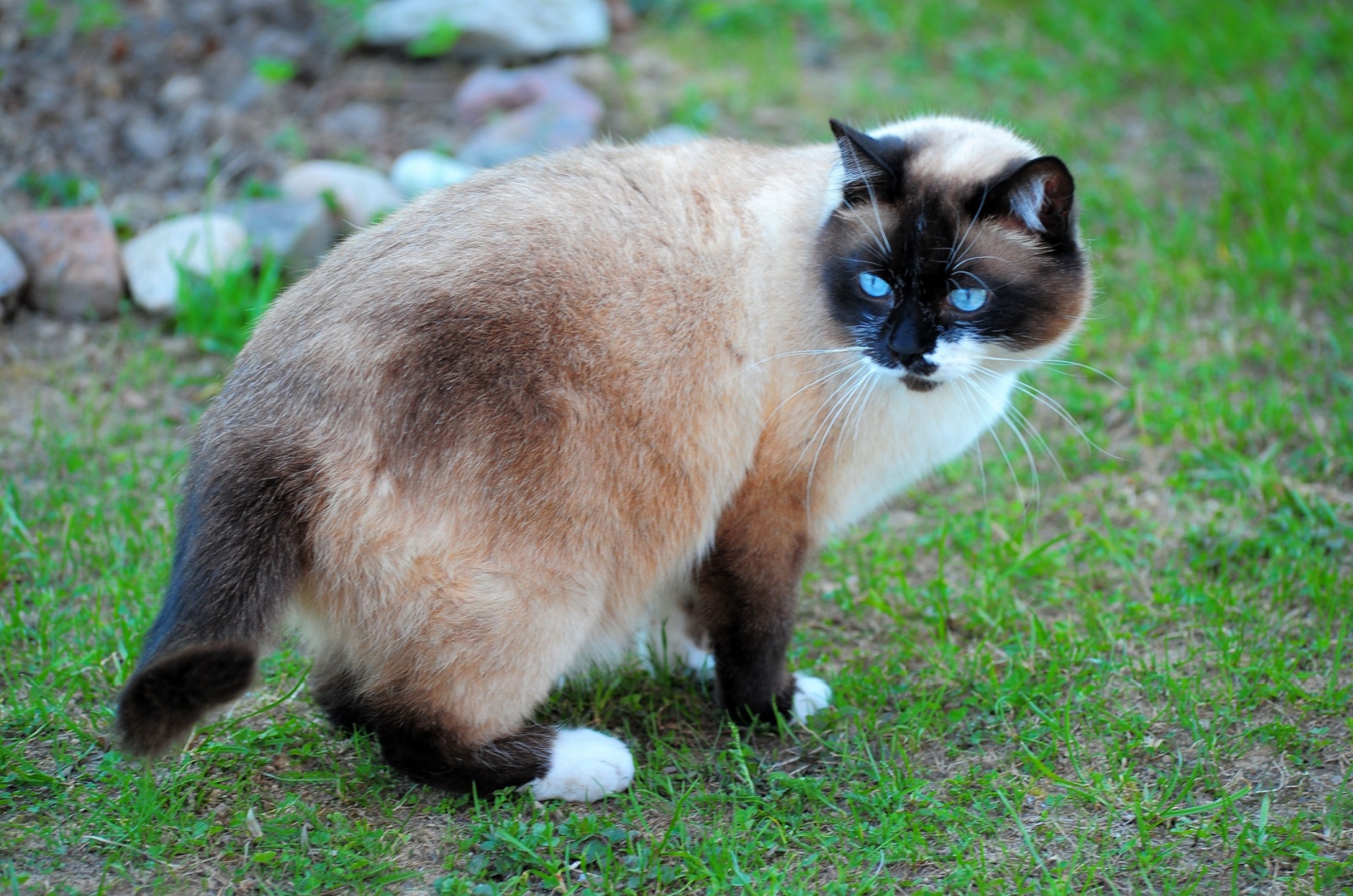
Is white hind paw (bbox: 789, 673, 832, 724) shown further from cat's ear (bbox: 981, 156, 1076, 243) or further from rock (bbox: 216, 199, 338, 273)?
rock (bbox: 216, 199, 338, 273)

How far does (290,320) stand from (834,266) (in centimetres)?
132

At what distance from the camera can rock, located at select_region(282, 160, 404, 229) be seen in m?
5.04

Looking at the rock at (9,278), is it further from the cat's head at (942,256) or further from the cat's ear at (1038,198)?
the cat's ear at (1038,198)

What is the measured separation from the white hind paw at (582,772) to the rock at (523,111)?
3189 mm

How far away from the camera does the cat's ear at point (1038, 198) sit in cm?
267

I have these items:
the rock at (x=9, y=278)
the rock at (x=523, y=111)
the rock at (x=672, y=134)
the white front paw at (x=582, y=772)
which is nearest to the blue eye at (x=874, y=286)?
the white front paw at (x=582, y=772)

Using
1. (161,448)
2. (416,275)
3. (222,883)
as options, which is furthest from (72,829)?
(161,448)

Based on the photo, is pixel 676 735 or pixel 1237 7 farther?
pixel 1237 7

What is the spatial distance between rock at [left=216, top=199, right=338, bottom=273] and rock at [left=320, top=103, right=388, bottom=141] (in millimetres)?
929

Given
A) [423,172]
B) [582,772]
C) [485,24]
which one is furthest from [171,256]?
[582,772]

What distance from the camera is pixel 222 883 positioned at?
2.48m

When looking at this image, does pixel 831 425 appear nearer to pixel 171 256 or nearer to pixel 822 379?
pixel 822 379

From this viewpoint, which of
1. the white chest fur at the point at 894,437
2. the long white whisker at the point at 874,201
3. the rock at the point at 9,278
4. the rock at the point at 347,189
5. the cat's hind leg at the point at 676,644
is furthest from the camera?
the rock at the point at 347,189

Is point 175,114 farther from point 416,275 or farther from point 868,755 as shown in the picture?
point 868,755
